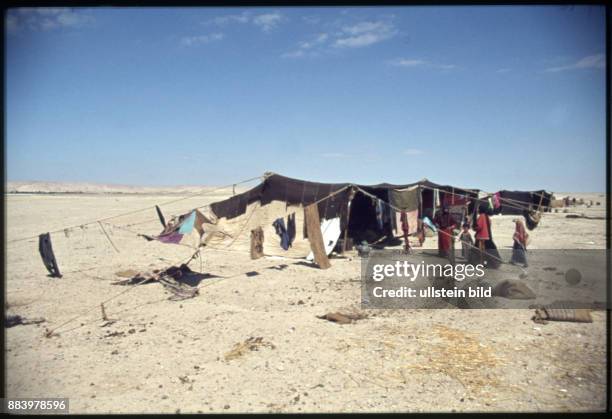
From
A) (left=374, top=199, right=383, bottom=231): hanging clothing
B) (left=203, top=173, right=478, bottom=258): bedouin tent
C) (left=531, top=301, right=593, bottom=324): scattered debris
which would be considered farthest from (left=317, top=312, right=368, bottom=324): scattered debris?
(left=374, top=199, right=383, bottom=231): hanging clothing

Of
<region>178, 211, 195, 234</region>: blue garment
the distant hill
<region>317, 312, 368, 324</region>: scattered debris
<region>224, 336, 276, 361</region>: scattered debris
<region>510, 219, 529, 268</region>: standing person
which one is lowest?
<region>224, 336, 276, 361</region>: scattered debris

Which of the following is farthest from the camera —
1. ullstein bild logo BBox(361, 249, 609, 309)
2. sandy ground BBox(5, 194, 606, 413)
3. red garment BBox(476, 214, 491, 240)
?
red garment BBox(476, 214, 491, 240)

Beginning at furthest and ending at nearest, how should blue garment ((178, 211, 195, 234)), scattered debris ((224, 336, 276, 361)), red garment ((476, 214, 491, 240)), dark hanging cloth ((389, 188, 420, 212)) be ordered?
dark hanging cloth ((389, 188, 420, 212)), blue garment ((178, 211, 195, 234)), red garment ((476, 214, 491, 240)), scattered debris ((224, 336, 276, 361))

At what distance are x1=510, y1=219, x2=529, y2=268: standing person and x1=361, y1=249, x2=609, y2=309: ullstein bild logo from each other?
1.28 feet

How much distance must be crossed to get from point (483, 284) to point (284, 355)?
547cm

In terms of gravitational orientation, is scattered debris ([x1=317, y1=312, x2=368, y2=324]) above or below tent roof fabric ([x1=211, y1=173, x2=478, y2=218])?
below

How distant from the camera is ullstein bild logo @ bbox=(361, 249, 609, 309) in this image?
8.45 metres

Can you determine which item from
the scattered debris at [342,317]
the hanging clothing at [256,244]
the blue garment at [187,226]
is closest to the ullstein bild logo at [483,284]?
the scattered debris at [342,317]

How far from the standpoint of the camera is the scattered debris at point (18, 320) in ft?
24.1

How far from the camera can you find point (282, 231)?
1288cm

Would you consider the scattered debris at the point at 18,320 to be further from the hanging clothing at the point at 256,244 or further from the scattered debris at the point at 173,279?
the hanging clothing at the point at 256,244

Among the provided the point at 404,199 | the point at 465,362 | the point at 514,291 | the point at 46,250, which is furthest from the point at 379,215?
the point at 46,250

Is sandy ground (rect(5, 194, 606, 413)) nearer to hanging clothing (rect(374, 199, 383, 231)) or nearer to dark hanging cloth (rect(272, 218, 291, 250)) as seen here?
dark hanging cloth (rect(272, 218, 291, 250))

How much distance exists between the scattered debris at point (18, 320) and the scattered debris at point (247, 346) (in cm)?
382
